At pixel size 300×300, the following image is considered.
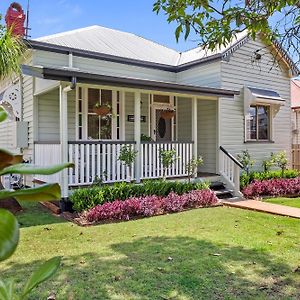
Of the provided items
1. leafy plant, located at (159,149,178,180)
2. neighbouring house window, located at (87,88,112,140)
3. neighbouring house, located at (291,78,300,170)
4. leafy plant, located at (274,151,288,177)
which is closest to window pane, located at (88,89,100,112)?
neighbouring house window, located at (87,88,112,140)

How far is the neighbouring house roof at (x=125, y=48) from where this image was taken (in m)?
→ 11.1

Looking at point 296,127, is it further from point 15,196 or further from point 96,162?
point 15,196

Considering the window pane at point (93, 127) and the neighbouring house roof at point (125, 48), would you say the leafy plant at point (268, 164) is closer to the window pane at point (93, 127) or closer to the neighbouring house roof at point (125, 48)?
the neighbouring house roof at point (125, 48)

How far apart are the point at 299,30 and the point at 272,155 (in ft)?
27.7

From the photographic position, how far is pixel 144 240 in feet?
18.2

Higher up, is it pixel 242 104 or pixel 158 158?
pixel 242 104

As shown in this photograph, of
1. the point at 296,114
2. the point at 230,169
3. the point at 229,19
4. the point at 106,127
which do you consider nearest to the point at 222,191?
the point at 230,169

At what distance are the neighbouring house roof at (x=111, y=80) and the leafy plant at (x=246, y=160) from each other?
8.18 feet

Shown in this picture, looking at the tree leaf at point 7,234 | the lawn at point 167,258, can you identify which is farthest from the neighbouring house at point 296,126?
the tree leaf at point 7,234

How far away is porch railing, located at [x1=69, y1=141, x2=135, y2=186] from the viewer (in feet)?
27.0

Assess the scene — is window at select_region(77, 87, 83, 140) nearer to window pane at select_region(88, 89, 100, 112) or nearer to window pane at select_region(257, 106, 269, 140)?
window pane at select_region(88, 89, 100, 112)

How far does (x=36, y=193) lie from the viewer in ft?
3.11

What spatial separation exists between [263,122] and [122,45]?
625 cm

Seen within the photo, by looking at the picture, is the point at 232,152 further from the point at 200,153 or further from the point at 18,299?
the point at 18,299
